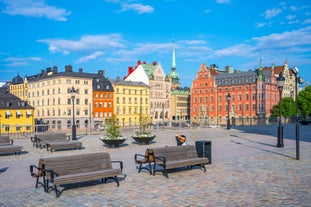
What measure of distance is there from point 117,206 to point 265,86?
3302 inches

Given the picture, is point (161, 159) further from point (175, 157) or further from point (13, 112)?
point (13, 112)

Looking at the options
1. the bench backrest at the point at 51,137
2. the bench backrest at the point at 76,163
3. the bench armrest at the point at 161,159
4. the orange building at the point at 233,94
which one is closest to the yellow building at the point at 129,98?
the orange building at the point at 233,94

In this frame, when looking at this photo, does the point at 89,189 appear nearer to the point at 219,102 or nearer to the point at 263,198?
the point at 263,198

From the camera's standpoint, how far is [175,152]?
12367mm

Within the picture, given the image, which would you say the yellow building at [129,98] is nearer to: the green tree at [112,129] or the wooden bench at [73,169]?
the green tree at [112,129]

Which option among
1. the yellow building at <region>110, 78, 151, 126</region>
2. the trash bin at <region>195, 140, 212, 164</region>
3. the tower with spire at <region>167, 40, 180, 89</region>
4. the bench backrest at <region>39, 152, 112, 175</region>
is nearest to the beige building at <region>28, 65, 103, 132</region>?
the yellow building at <region>110, 78, 151, 126</region>

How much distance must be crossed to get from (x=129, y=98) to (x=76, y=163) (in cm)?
7671

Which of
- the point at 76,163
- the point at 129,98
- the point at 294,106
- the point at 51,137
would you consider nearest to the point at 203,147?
the point at 76,163

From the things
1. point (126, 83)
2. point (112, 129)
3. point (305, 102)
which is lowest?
point (112, 129)

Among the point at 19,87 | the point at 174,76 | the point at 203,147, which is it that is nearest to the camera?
the point at 203,147

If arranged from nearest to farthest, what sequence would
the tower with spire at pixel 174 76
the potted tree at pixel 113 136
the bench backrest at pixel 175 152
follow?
the bench backrest at pixel 175 152
the potted tree at pixel 113 136
the tower with spire at pixel 174 76

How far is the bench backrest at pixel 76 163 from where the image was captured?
9703 millimetres

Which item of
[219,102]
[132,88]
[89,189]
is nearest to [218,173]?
[89,189]

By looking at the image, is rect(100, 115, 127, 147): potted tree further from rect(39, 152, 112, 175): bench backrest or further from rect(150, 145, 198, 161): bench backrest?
rect(39, 152, 112, 175): bench backrest
